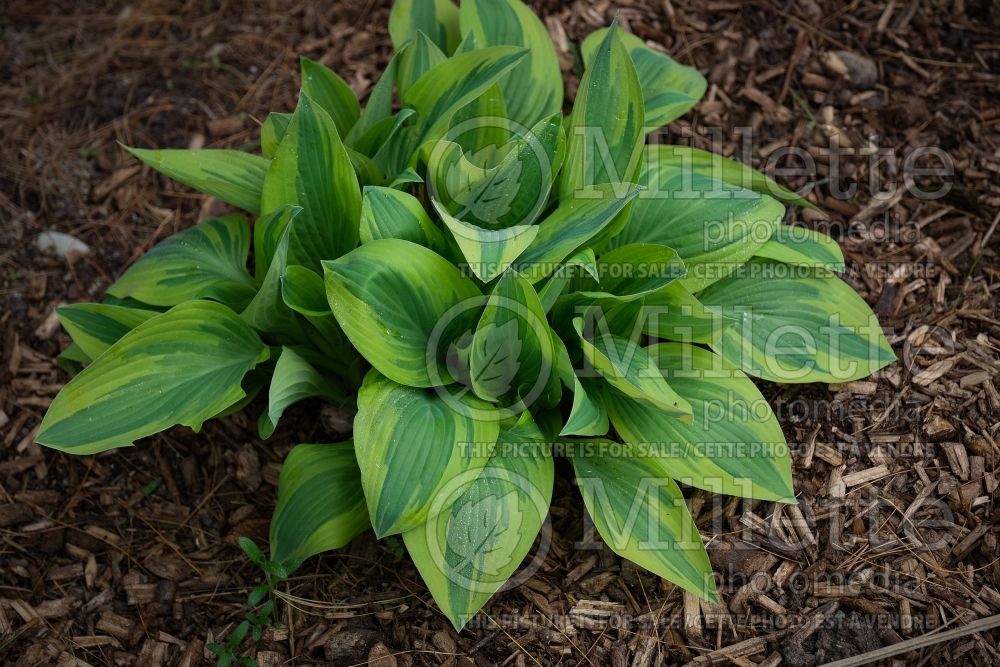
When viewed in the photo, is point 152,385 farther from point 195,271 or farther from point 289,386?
point 195,271

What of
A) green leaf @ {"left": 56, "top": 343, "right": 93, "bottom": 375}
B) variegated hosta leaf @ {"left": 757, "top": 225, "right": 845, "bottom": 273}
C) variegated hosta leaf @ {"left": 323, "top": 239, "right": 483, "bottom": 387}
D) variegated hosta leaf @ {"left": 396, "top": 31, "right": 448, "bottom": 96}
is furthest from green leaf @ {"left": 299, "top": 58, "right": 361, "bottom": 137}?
variegated hosta leaf @ {"left": 757, "top": 225, "right": 845, "bottom": 273}

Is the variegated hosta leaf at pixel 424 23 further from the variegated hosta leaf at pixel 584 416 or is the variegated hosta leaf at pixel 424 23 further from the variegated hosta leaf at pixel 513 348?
the variegated hosta leaf at pixel 584 416

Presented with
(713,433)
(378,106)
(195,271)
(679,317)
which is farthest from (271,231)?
(713,433)

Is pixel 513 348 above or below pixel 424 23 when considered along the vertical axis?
below

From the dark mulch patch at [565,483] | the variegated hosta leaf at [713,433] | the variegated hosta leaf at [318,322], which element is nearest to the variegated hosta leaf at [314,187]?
the variegated hosta leaf at [318,322]

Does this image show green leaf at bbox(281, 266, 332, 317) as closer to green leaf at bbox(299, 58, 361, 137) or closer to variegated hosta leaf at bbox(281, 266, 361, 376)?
variegated hosta leaf at bbox(281, 266, 361, 376)

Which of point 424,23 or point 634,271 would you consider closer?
point 634,271

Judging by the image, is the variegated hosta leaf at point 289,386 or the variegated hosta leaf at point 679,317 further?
the variegated hosta leaf at point 679,317

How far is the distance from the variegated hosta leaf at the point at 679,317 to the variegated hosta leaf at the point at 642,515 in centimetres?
31

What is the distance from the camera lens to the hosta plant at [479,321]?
1.74 metres

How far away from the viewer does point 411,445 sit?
1720 millimetres

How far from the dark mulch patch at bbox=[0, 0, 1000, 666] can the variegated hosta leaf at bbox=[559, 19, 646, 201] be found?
73cm

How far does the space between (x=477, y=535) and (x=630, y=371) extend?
0.48 m

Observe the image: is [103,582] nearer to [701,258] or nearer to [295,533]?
[295,533]
